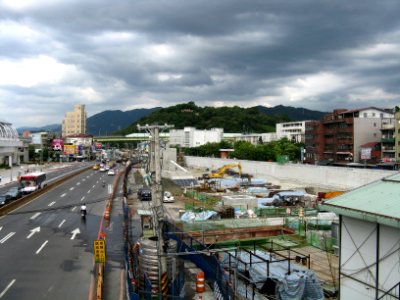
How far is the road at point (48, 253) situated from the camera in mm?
19922

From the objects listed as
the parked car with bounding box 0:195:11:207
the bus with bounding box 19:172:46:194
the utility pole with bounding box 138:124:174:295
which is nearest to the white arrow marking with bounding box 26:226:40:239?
the parked car with bounding box 0:195:11:207

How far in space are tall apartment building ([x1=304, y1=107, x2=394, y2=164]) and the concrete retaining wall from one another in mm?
18225

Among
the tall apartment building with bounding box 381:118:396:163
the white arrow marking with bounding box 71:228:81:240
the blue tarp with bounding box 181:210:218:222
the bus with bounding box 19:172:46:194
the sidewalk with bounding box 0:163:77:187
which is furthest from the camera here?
the tall apartment building with bounding box 381:118:396:163

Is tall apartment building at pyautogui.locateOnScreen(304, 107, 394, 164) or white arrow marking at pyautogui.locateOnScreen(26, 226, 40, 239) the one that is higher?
tall apartment building at pyautogui.locateOnScreen(304, 107, 394, 164)

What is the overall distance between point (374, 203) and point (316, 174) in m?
61.2

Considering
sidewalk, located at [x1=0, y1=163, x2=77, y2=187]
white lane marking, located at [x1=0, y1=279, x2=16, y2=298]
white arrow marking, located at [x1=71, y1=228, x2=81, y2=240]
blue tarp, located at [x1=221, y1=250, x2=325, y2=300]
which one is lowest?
sidewalk, located at [x1=0, y1=163, x2=77, y2=187]

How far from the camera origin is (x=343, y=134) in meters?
96.6

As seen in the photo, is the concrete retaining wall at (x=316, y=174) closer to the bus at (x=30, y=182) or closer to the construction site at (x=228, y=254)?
the construction site at (x=228, y=254)

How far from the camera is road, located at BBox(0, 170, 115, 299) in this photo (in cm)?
1992

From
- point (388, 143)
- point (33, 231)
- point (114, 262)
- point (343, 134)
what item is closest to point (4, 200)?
point (33, 231)

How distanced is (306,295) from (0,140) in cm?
9372

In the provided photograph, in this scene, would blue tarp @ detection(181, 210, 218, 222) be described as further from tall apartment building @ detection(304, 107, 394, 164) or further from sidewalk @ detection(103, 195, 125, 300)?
tall apartment building @ detection(304, 107, 394, 164)

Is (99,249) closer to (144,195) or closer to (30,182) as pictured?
(144,195)

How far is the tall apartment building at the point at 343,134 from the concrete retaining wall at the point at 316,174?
18225mm
